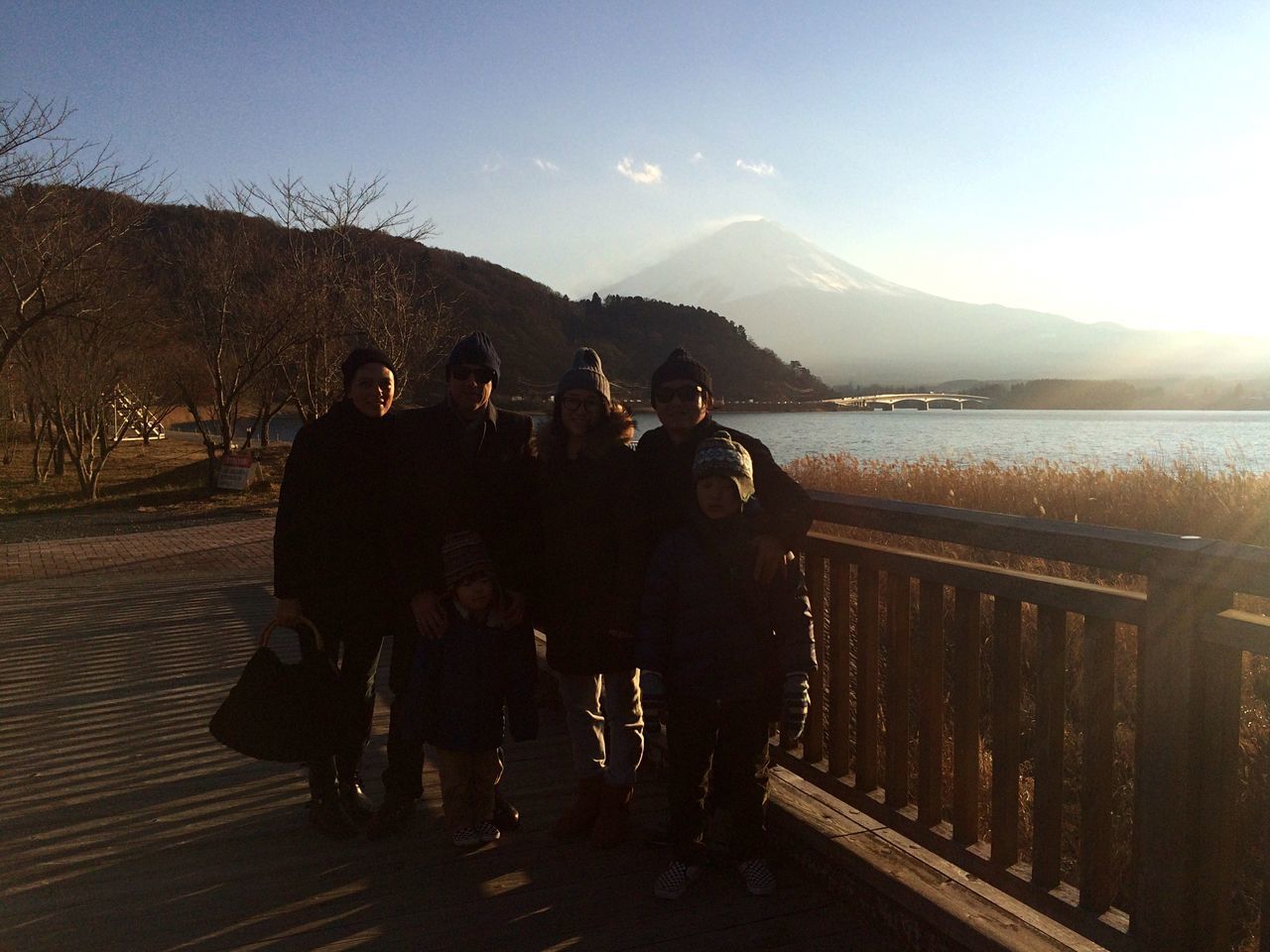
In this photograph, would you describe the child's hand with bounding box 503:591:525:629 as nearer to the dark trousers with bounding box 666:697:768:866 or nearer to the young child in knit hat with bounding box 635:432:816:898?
the young child in knit hat with bounding box 635:432:816:898

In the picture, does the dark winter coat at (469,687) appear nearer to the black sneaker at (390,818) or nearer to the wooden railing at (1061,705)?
the black sneaker at (390,818)

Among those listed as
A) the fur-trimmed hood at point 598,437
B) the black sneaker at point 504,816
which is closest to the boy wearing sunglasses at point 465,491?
the fur-trimmed hood at point 598,437

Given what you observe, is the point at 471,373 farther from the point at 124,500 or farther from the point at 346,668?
the point at 124,500

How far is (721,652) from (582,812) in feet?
3.39

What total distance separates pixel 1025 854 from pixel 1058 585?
2886 mm

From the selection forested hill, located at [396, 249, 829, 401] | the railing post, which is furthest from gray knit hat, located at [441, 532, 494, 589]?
forested hill, located at [396, 249, 829, 401]

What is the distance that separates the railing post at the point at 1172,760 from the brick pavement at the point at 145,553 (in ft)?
34.6

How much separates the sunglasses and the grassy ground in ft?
48.7

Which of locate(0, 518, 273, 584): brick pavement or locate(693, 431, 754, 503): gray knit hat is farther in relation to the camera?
locate(0, 518, 273, 584): brick pavement

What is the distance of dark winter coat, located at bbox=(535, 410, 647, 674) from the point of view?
327cm

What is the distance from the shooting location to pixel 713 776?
3.31 m

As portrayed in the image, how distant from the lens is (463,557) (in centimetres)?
331

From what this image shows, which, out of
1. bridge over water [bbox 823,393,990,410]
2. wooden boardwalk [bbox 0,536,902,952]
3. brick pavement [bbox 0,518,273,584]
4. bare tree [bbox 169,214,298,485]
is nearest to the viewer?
wooden boardwalk [bbox 0,536,902,952]

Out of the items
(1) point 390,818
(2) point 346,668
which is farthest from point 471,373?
(1) point 390,818
